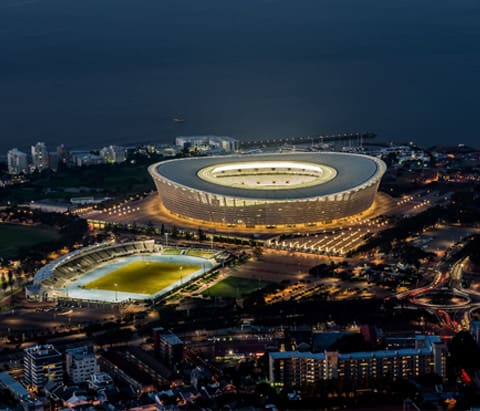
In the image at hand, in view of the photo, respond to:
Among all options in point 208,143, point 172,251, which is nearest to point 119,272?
point 172,251

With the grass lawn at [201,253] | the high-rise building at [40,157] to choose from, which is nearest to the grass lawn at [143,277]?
the grass lawn at [201,253]

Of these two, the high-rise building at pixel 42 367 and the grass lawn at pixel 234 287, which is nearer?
the high-rise building at pixel 42 367

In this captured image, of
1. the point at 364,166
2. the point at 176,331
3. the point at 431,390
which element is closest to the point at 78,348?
the point at 176,331

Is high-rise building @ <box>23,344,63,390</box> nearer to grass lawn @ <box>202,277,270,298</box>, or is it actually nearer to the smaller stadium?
the smaller stadium

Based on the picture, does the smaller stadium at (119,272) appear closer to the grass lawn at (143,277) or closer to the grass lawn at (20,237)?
the grass lawn at (143,277)

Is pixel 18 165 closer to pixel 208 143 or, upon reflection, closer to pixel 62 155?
pixel 62 155

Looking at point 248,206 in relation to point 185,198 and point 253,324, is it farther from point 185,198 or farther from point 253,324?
point 253,324

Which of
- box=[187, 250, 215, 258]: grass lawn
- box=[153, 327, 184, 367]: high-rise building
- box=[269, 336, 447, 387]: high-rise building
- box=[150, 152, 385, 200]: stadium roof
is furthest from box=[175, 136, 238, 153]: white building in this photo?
box=[269, 336, 447, 387]: high-rise building

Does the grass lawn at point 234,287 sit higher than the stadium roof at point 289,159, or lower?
lower
